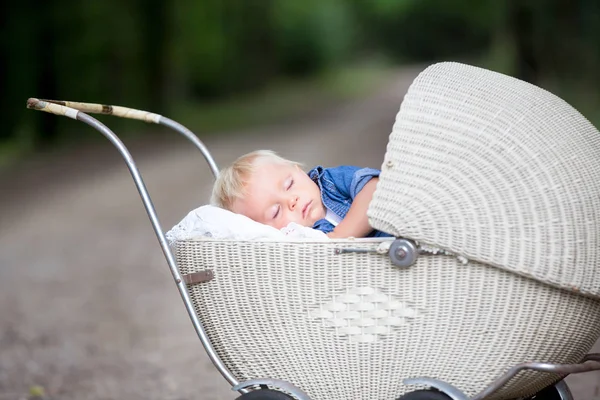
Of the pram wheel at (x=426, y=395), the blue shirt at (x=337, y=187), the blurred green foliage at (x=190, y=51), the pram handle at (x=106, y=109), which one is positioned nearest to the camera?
the pram wheel at (x=426, y=395)

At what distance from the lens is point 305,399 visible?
2.96 m

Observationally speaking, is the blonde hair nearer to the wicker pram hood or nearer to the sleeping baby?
the sleeping baby

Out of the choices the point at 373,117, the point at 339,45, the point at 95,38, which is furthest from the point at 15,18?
the point at 339,45

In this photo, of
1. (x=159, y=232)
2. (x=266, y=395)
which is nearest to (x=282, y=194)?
(x=159, y=232)

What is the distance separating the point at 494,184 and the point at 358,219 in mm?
471

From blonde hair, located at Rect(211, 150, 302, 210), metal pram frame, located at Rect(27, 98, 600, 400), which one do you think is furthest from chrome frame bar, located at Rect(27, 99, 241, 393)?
blonde hair, located at Rect(211, 150, 302, 210)

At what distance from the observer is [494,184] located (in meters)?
2.72

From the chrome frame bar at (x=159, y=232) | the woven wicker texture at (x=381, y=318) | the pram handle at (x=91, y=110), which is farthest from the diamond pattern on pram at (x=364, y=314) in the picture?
the pram handle at (x=91, y=110)

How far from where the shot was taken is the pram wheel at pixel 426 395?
2.79m

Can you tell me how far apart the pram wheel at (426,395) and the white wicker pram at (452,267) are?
0.08 feet

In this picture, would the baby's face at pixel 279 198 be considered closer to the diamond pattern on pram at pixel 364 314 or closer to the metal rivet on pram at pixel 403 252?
the diamond pattern on pram at pixel 364 314

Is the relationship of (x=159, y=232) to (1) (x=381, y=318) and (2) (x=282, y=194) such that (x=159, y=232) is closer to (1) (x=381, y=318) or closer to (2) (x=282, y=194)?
(2) (x=282, y=194)

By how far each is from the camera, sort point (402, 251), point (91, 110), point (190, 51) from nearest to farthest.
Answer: point (402, 251) → point (91, 110) → point (190, 51)

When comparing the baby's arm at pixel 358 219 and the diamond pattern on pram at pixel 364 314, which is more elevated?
the baby's arm at pixel 358 219
